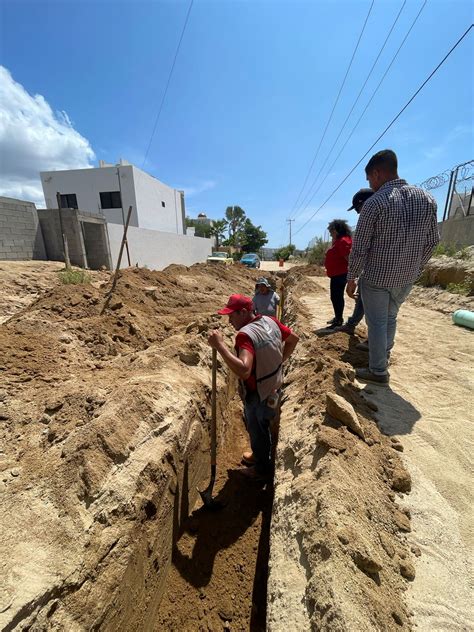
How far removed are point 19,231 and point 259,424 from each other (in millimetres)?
10380

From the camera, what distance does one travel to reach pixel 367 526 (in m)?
1.62

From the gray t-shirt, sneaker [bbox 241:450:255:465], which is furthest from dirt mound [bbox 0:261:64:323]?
sneaker [bbox 241:450:255:465]

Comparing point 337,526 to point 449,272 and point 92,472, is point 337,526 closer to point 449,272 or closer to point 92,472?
point 92,472

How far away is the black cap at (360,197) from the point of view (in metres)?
3.91

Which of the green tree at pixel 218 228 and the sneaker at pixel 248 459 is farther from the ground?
the green tree at pixel 218 228

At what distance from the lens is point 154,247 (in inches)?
605

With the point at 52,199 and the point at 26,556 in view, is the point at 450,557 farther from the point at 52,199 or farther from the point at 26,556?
the point at 52,199

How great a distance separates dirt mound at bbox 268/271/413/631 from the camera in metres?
1.34

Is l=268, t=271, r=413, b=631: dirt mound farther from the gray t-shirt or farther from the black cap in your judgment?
the black cap

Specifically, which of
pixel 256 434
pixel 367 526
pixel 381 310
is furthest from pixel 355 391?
pixel 367 526

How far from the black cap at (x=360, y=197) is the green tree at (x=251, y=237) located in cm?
4444

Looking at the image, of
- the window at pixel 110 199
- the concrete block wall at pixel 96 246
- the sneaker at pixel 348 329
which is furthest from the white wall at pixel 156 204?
the sneaker at pixel 348 329

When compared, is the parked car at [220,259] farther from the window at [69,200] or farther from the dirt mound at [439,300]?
the dirt mound at [439,300]

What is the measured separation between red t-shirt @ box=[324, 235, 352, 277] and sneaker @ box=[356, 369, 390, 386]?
1820 mm
